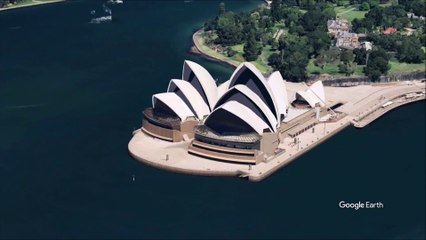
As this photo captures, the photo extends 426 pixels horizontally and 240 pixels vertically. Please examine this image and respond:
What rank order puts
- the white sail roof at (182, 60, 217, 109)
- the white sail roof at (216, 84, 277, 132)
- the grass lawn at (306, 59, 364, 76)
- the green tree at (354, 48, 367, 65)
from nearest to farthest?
the white sail roof at (216, 84, 277, 132) → the white sail roof at (182, 60, 217, 109) → the grass lawn at (306, 59, 364, 76) → the green tree at (354, 48, 367, 65)

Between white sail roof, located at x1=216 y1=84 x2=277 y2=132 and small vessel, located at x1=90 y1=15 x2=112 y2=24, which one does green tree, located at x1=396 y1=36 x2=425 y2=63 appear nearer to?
white sail roof, located at x1=216 y1=84 x2=277 y2=132

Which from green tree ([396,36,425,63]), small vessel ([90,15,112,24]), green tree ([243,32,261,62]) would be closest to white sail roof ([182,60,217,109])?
green tree ([243,32,261,62])

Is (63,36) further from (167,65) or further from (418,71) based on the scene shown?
(418,71)

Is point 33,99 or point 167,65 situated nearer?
point 33,99

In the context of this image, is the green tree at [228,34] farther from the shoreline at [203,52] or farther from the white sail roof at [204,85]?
the white sail roof at [204,85]

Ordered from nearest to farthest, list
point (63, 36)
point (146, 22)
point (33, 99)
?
point (33, 99)
point (63, 36)
point (146, 22)

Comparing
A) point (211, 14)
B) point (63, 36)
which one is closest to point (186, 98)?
point (63, 36)

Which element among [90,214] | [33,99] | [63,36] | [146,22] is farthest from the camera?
[146,22]
